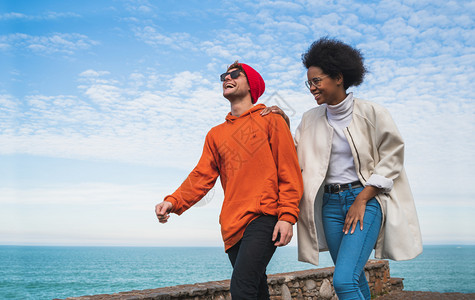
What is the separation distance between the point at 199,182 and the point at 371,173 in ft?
3.58

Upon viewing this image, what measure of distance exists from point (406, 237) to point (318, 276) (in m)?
4.40

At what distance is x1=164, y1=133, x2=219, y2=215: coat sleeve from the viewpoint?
2.78m

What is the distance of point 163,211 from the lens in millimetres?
2637

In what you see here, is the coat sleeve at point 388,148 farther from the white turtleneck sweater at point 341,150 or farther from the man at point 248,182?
the man at point 248,182

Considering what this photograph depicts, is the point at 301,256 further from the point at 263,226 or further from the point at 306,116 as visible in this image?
the point at 306,116

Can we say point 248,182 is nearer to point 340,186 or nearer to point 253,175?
point 253,175

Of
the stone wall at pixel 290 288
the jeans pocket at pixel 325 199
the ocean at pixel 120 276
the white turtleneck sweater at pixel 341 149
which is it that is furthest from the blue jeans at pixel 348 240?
the ocean at pixel 120 276

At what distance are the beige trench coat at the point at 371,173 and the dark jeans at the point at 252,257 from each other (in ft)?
1.11

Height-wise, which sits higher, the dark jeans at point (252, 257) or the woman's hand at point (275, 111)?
the woman's hand at point (275, 111)

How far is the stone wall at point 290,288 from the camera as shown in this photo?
4.55m

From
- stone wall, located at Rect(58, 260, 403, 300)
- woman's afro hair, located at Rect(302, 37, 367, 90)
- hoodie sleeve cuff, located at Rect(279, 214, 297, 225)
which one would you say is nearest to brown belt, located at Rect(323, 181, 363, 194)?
hoodie sleeve cuff, located at Rect(279, 214, 297, 225)

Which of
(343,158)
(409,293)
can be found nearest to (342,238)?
(343,158)

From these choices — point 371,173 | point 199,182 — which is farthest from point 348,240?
point 199,182

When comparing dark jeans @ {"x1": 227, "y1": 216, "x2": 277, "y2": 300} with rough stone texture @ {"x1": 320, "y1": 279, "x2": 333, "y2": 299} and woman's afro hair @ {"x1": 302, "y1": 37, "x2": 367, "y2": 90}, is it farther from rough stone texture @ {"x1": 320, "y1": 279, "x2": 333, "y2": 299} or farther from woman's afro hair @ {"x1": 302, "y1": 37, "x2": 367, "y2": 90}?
rough stone texture @ {"x1": 320, "y1": 279, "x2": 333, "y2": 299}
